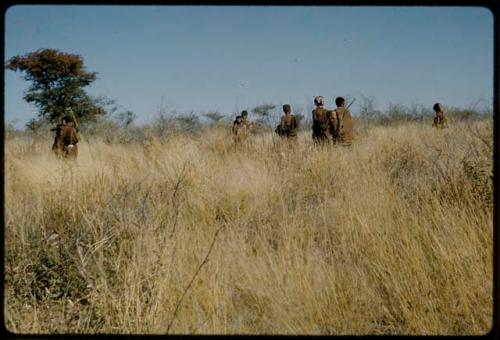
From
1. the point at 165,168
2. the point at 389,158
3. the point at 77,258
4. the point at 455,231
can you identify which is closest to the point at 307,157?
the point at 389,158

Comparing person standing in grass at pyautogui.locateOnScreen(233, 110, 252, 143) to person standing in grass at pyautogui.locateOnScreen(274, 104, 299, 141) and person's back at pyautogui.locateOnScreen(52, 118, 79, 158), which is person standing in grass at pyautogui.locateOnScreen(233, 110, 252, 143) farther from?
person's back at pyautogui.locateOnScreen(52, 118, 79, 158)

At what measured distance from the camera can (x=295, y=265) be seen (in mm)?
2619

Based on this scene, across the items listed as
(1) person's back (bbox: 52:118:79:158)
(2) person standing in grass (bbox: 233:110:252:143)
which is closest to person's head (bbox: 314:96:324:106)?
(2) person standing in grass (bbox: 233:110:252:143)

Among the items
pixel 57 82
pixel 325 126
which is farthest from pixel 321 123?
pixel 57 82

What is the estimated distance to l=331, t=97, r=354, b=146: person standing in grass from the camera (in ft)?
26.1

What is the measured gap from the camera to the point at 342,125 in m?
8.05

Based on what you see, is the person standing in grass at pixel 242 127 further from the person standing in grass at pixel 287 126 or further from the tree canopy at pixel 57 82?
the tree canopy at pixel 57 82

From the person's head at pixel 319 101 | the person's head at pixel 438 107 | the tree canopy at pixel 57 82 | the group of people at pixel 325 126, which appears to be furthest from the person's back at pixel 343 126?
the tree canopy at pixel 57 82

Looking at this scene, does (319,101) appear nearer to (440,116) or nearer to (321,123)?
(321,123)

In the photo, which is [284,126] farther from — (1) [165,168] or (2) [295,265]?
(2) [295,265]

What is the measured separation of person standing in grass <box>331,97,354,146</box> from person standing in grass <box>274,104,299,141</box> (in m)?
0.78

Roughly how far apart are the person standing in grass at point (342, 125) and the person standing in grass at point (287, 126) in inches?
30.9

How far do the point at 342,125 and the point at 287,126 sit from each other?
3.42ft

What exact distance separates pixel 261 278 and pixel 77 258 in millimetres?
1154
